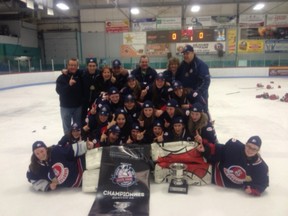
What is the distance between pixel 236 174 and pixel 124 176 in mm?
1123

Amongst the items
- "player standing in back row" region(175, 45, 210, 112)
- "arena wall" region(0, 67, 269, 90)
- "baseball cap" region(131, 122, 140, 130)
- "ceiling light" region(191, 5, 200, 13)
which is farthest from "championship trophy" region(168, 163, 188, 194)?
"ceiling light" region(191, 5, 200, 13)

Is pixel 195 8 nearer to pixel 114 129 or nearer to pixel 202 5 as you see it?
pixel 202 5

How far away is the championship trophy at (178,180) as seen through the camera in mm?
2799

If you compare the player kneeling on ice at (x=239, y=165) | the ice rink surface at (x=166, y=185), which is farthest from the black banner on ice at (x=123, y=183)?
the player kneeling on ice at (x=239, y=165)

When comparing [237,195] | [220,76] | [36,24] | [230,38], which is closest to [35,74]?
[36,24]

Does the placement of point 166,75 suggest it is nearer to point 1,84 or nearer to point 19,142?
point 19,142

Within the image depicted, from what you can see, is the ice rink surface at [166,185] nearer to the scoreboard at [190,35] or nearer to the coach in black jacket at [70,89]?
the coach in black jacket at [70,89]

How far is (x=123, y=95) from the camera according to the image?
3.82 meters

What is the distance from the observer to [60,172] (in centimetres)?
285

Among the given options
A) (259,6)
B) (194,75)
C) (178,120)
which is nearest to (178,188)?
(178,120)

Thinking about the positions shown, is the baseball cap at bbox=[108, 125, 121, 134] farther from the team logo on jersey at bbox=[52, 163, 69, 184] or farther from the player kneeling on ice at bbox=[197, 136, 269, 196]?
the player kneeling on ice at bbox=[197, 136, 269, 196]

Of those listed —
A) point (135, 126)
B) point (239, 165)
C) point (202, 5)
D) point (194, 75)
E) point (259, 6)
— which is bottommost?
point (239, 165)

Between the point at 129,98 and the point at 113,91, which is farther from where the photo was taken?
the point at 113,91

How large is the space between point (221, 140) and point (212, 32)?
1432cm
